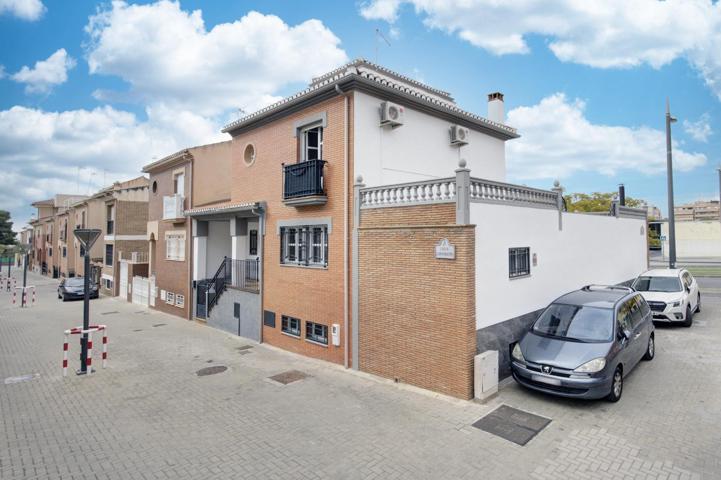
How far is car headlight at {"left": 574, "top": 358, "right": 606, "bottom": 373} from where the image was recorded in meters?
7.04

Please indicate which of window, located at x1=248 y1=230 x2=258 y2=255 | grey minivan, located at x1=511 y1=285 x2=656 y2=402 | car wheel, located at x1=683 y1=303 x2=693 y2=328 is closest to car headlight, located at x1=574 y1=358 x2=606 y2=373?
grey minivan, located at x1=511 y1=285 x2=656 y2=402

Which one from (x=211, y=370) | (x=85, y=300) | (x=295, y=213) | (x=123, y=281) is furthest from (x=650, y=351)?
(x=123, y=281)

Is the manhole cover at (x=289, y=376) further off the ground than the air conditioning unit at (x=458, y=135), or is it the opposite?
the air conditioning unit at (x=458, y=135)

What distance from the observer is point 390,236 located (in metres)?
9.30

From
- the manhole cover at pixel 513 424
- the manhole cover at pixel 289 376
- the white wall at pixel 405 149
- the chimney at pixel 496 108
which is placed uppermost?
the chimney at pixel 496 108

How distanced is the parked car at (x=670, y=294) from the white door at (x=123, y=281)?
28283mm

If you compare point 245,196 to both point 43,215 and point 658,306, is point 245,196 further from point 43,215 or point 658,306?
point 43,215

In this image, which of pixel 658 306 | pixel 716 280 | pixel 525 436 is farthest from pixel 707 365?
pixel 716 280

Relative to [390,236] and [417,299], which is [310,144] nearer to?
[390,236]

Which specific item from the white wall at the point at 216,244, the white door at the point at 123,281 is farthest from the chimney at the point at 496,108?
the white door at the point at 123,281

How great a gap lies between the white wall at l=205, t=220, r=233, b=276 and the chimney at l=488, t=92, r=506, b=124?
1304 centimetres

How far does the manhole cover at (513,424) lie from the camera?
21.0 feet

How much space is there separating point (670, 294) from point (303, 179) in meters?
12.6

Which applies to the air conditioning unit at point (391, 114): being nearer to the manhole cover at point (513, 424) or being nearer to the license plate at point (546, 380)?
the license plate at point (546, 380)
